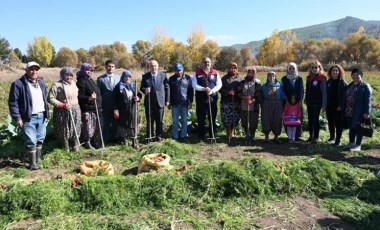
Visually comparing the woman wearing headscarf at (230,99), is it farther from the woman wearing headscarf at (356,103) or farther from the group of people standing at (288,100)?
the woman wearing headscarf at (356,103)

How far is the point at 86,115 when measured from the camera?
711 centimetres

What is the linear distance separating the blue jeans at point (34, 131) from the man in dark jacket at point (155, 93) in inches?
84.5

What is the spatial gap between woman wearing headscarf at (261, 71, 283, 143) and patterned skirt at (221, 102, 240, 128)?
1.93 ft

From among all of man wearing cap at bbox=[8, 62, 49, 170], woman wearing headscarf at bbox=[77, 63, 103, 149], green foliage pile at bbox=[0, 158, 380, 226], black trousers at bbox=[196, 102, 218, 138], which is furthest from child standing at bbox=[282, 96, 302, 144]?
man wearing cap at bbox=[8, 62, 49, 170]

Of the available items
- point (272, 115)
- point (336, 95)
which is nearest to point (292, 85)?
point (272, 115)

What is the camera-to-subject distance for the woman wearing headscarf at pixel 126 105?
745 cm

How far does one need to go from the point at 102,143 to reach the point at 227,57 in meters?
44.5

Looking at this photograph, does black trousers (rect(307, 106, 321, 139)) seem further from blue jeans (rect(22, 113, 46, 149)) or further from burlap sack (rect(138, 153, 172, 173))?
blue jeans (rect(22, 113, 46, 149))

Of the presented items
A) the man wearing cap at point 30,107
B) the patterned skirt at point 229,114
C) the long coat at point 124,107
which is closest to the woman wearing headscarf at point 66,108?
the man wearing cap at point 30,107

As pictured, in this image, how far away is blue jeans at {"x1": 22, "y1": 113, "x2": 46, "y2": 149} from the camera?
20.3 ft

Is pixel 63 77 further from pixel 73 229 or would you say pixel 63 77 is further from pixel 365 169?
pixel 365 169

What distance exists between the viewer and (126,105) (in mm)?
7480

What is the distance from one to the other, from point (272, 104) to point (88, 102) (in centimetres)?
372

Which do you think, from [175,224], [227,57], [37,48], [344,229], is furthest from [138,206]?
[37,48]
